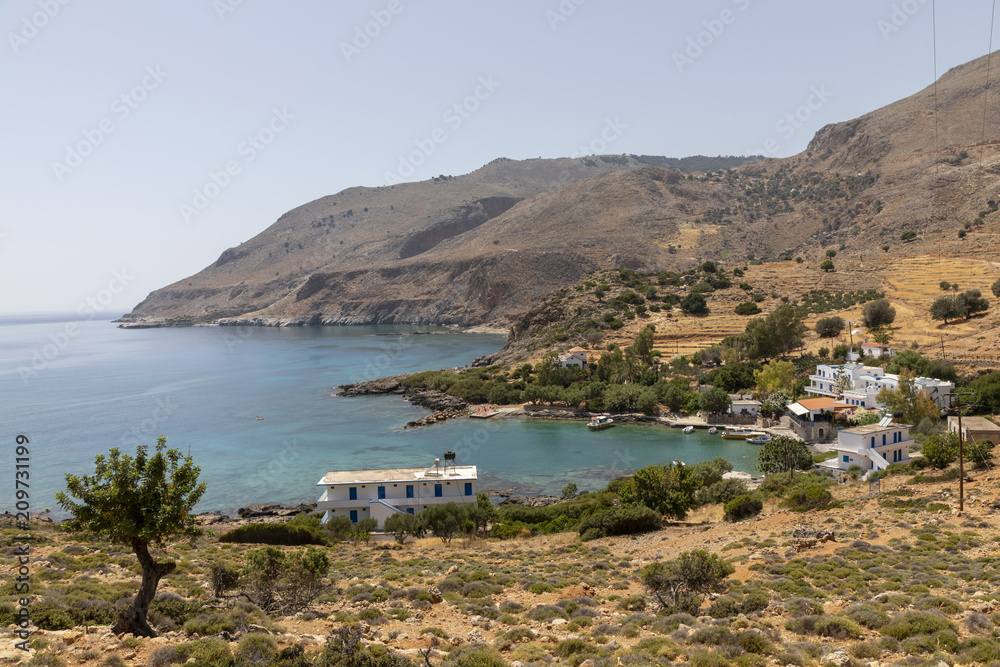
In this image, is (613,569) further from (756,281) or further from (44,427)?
(756,281)

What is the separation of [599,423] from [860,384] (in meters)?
20.3

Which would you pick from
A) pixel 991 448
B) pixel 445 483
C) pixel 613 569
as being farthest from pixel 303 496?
pixel 991 448

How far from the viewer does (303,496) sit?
130 feet

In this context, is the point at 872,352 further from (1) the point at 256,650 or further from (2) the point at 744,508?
(1) the point at 256,650

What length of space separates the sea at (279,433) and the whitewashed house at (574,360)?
12.0m

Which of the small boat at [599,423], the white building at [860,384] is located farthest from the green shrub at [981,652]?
the small boat at [599,423]

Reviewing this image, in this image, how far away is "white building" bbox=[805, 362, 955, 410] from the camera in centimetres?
4141

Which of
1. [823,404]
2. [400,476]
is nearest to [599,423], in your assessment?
[823,404]

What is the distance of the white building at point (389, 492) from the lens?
99.6 feet

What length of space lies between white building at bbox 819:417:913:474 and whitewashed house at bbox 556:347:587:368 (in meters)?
36.8

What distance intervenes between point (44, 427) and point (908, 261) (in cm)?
10123

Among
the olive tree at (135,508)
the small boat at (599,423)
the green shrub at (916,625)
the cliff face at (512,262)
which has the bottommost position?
the small boat at (599,423)

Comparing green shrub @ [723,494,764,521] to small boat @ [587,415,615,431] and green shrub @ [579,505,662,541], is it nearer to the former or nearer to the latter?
green shrub @ [579,505,662,541]

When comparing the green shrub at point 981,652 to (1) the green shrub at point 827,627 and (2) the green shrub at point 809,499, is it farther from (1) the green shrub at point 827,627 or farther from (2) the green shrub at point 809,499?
(2) the green shrub at point 809,499
